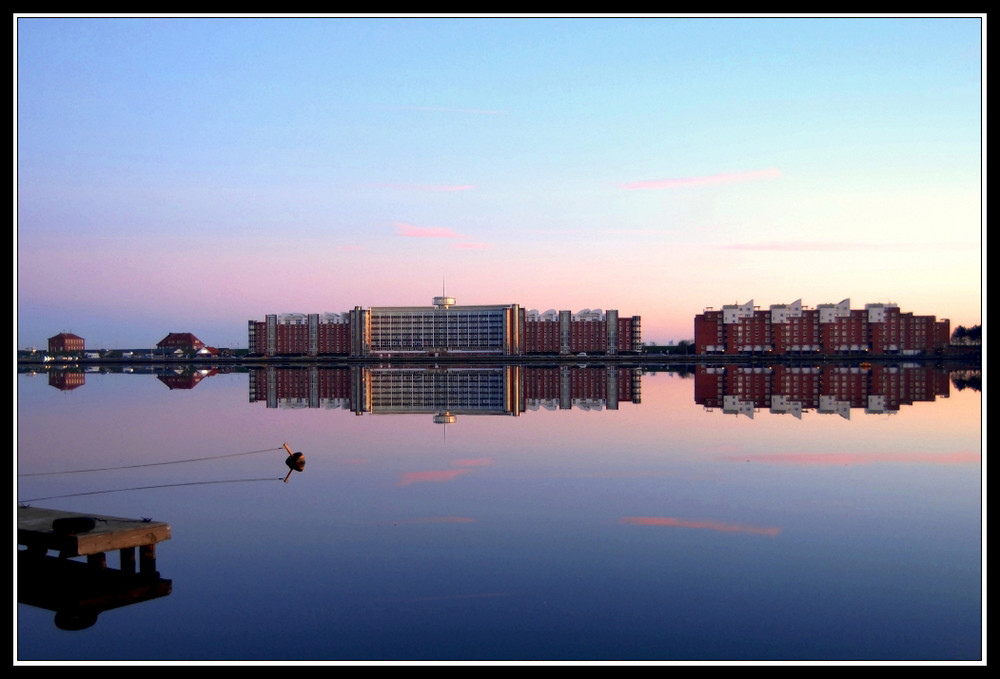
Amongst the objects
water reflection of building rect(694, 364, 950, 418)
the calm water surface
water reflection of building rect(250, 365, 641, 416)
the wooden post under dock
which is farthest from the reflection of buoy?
water reflection of building rect(694, 364, 950, 418)

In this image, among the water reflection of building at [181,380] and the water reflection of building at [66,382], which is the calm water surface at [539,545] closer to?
the water reflection of building at [181,380]

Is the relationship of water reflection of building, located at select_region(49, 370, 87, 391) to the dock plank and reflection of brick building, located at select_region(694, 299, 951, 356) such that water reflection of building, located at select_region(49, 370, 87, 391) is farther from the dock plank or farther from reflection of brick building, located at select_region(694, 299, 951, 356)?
reflection of brick building, located at select_region(694, 299, 951, 356)

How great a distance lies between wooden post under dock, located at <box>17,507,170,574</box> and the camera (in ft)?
28.0

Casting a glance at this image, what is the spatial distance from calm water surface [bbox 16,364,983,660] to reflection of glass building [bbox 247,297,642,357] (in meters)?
91.1

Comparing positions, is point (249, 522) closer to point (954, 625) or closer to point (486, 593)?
point (486, 593)

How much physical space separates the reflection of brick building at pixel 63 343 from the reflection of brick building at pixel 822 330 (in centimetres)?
9516

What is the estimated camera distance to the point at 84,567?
9133mm

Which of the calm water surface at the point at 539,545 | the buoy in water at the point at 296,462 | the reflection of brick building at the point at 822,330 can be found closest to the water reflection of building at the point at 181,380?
the calm water surface at the point at 539,545

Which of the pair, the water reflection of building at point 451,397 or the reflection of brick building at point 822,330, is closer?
the water reflection of building at point 451,397

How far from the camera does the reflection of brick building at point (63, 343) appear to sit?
136 metres

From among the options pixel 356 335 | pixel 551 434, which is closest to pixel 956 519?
pixel 551 434

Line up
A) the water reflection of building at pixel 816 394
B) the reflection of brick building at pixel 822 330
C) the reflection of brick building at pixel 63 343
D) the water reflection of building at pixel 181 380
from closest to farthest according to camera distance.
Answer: the water reflection of building at pixel 816 394, the water reflection of building at pixel 181 380, the reflection of brick building at pixel 822 330, the reflection of brick building at pixel 63 343

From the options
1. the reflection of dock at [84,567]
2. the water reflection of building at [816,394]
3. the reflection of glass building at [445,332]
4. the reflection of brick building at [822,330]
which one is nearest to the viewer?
the reflection of dock at [84,567]
